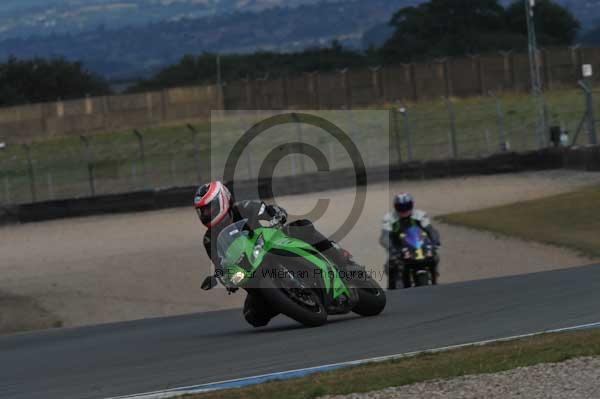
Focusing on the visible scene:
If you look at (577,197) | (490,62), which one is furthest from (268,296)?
(490,62)

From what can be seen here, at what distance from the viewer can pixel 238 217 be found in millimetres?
9492

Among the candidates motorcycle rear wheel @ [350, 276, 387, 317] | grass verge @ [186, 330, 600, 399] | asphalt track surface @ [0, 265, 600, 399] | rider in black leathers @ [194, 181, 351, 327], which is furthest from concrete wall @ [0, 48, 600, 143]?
grass verge @ [186, 330, 600, 399]

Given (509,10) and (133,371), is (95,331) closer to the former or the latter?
(133,371)

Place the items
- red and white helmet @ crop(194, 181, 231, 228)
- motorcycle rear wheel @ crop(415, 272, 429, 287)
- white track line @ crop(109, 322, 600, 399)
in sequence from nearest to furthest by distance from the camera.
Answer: white track line @ crop(109, 322, 600, 399) < red and white helmet @ crop(194, 181, 231, 228) < motorcycle rear wheel @ crop(415, 272, 429, 287)

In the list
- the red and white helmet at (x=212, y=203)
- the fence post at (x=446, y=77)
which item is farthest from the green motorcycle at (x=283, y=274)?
the fence post at (x=446, y=77)

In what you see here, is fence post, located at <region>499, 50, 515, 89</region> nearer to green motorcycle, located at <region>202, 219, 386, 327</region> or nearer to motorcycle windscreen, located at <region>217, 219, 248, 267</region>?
green motorcycle, located at <region>202, 219, 386, 327</region>

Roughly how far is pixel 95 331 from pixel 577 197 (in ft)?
43.9

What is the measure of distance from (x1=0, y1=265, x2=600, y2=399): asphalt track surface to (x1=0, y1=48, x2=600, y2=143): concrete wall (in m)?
45.5

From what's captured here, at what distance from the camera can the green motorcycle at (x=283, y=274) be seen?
9320 millimetres

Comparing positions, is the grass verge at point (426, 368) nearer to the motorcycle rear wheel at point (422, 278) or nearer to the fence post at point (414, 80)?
the motorcycle rear wheel at point (422, 278)

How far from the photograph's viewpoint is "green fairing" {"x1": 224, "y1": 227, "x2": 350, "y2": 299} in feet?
30.6

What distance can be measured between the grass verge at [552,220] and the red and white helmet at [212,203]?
369 inches

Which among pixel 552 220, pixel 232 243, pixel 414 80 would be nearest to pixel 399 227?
pixel 232 243

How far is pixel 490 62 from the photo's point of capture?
5744 centimetres
